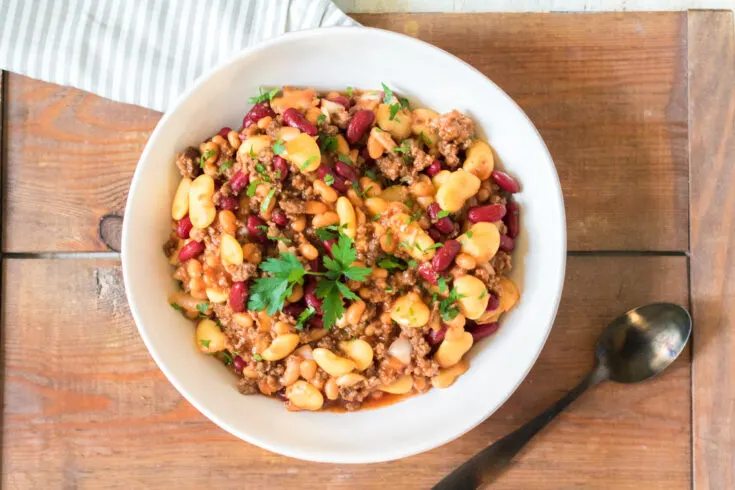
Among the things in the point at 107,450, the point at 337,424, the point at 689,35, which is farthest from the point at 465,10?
the point at 107,450

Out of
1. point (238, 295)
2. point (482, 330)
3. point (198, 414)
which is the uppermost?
point (238, 295)

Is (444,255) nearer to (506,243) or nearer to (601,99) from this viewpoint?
(506,243)

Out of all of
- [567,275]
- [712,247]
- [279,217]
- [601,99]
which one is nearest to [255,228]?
[279,217]

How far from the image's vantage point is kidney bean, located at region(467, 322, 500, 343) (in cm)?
216

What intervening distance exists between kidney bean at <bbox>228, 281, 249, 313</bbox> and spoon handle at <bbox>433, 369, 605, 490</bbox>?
0.94 m

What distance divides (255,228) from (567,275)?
1085mm

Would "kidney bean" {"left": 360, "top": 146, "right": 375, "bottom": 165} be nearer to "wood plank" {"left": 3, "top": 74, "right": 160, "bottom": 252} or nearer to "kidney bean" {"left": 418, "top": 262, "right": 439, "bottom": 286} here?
"kidney bean" {"left": 418, "top": 262, "right": 439, "bottom": 286}

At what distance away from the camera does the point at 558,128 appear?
2.40 meters

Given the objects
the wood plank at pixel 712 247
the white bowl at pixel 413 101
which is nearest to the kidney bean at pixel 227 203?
the white bowl at pixel 413 101

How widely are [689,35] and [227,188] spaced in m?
1.65

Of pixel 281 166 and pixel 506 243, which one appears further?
pixel 506 243

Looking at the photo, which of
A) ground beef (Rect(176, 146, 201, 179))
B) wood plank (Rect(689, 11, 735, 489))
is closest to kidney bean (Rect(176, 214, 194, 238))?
ground beef (Rect(176, 146, 201, 179))

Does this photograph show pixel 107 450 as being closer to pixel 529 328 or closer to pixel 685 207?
pixel 529 328

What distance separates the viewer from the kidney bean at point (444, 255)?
199 cm
